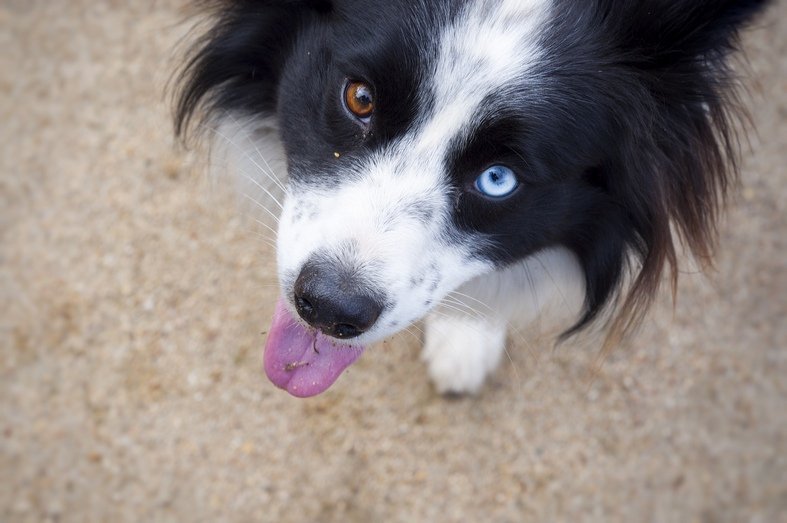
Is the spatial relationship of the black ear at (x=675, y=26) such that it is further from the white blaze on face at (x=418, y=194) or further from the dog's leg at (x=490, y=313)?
the dog's leg at (x=490, y=313)

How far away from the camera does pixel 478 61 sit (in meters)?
1.57

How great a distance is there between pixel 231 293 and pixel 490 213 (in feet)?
4.83

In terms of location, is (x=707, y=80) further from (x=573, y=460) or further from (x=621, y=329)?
(x=573, y=460)

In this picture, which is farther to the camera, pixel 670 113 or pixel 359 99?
pixel 670 113

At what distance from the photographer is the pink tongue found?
2.04 meters

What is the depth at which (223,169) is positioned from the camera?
96.6 inches

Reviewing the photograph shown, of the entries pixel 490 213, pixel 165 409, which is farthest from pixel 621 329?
pixel 165 409

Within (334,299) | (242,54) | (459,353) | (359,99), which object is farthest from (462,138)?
(459,353)

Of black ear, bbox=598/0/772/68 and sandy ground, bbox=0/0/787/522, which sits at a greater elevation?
black ear, bbox=598/0/772/68

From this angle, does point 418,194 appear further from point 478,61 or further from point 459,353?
point 459,353

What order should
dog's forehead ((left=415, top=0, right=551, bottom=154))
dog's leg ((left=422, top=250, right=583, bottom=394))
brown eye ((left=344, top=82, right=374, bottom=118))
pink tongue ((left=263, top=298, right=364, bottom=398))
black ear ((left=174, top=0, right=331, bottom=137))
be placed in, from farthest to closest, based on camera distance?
dog's leg ((left=422, top=250, right=583, bottom=394)), pink tongue ((left=263, top=298, right=364, bottom=398)), black ear ((left=174, top=0, right=331, bottom=137)), brown eye ((left=344, top=82, right=374, bottom=118)), dog's forehead ((left=415, top=0, right=551, bottom=154))

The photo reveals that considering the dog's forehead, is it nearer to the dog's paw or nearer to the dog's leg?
the dog's leg

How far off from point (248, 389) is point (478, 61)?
1714 millimetres

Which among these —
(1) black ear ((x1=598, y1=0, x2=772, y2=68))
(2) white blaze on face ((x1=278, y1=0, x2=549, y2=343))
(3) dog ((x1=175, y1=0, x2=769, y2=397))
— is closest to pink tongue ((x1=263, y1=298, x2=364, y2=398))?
(3) dog ((x1=175, y1=0, x2=769, y2=397))
